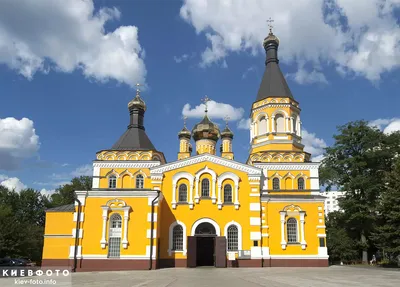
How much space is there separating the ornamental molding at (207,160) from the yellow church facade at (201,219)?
68mm

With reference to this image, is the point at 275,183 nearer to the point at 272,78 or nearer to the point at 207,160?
the point at 207,160

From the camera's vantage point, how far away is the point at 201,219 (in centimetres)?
2573

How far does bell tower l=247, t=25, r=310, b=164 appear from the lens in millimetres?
29500

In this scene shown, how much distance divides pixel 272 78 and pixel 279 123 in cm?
430

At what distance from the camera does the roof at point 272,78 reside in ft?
103

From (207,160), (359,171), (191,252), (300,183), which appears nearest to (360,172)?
(359,171)

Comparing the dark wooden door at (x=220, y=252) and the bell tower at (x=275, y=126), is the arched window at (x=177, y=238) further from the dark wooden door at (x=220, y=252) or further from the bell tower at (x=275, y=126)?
the bell tower at (x=275, y=126)

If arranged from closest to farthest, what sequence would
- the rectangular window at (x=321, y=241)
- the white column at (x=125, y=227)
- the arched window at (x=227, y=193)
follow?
the white column at (x=125, y=227), the rectangular window at (x=321, y=241), the arched window at (x=227, y=193)

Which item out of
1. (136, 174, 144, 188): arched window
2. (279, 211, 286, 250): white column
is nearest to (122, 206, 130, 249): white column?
(136, 174, 144, 188): arched window

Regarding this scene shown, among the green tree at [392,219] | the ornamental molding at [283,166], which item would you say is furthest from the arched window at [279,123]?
the green tree at [392,219]

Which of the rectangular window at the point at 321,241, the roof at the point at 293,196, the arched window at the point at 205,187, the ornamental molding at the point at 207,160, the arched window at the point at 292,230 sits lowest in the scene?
the rectangular window at the point at 321,241

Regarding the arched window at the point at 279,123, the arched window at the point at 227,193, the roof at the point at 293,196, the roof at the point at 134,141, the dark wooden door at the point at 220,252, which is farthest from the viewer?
the roof at the point at 134,141

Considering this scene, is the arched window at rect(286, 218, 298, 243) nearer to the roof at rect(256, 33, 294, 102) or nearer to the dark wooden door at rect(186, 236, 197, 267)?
the dark wooden door at rect(186, 236, 197, 267)

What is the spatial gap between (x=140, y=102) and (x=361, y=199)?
2020 cm
